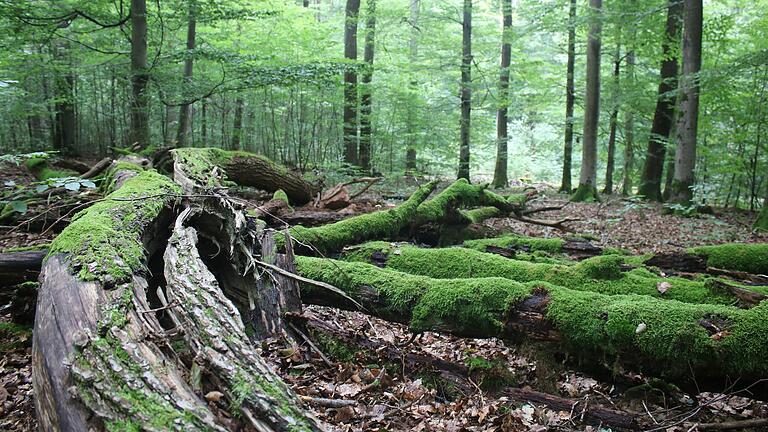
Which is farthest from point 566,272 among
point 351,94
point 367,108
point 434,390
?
point 351,94

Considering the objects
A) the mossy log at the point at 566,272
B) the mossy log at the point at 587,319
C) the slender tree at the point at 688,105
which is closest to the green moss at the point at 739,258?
the mossy log at the point at 566,272

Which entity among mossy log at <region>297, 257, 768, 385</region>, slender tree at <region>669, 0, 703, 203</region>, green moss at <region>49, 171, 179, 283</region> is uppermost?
slender tree at <region>669, 0, 703, 203</region>

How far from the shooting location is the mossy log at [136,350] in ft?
5.63

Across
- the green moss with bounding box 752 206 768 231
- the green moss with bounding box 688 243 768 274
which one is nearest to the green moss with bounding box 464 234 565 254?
the green moss with bounding box 688 243 768 274

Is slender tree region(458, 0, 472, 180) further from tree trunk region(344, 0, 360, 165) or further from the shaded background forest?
tree trunk region(344, 0, 360, 165)

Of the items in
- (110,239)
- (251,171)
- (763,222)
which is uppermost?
(251,171)

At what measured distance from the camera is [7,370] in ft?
10.9

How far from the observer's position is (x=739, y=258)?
507cm

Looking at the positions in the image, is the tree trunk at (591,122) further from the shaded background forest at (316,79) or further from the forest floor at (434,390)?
the forest floor at (434,390)

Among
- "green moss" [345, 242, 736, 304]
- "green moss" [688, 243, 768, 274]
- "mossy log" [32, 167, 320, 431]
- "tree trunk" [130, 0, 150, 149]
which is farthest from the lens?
"tree trunk" [130, 0, 150, 149]

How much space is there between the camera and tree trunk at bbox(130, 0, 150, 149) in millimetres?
9933

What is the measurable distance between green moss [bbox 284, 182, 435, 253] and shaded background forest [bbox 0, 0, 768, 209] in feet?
17.5

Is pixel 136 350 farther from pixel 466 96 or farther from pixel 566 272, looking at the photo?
pixel 466 96

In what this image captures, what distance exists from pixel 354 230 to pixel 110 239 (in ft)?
10.3
